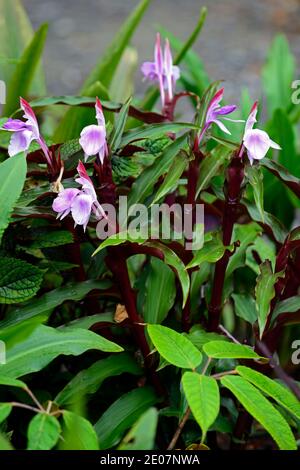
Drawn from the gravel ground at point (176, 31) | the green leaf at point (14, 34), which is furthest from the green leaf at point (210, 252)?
the gravel ground at point (176, 31)

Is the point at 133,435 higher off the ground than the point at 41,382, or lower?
higher

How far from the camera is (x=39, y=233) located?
4.37 feet

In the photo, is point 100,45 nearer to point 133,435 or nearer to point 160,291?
point 160,291

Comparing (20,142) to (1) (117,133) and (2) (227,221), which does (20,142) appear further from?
(2) (227,221)

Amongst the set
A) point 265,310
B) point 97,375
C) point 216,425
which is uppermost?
point 265,310

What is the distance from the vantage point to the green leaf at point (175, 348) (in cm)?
103

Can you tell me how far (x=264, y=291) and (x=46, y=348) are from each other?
344mm

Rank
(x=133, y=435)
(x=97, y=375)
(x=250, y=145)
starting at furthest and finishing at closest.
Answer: (x=97, y=375) → (x=250, y=145) → (x=133, y=435)

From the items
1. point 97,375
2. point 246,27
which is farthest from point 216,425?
point 246,27

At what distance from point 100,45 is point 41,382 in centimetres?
343

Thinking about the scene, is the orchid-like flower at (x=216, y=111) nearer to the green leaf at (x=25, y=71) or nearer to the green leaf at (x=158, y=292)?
the green leaf at (x=158, y=292)

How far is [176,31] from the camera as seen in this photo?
473cm

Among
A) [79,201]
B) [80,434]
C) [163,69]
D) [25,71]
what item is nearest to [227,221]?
[79,201]

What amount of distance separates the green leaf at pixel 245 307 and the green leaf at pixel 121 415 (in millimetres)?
238
